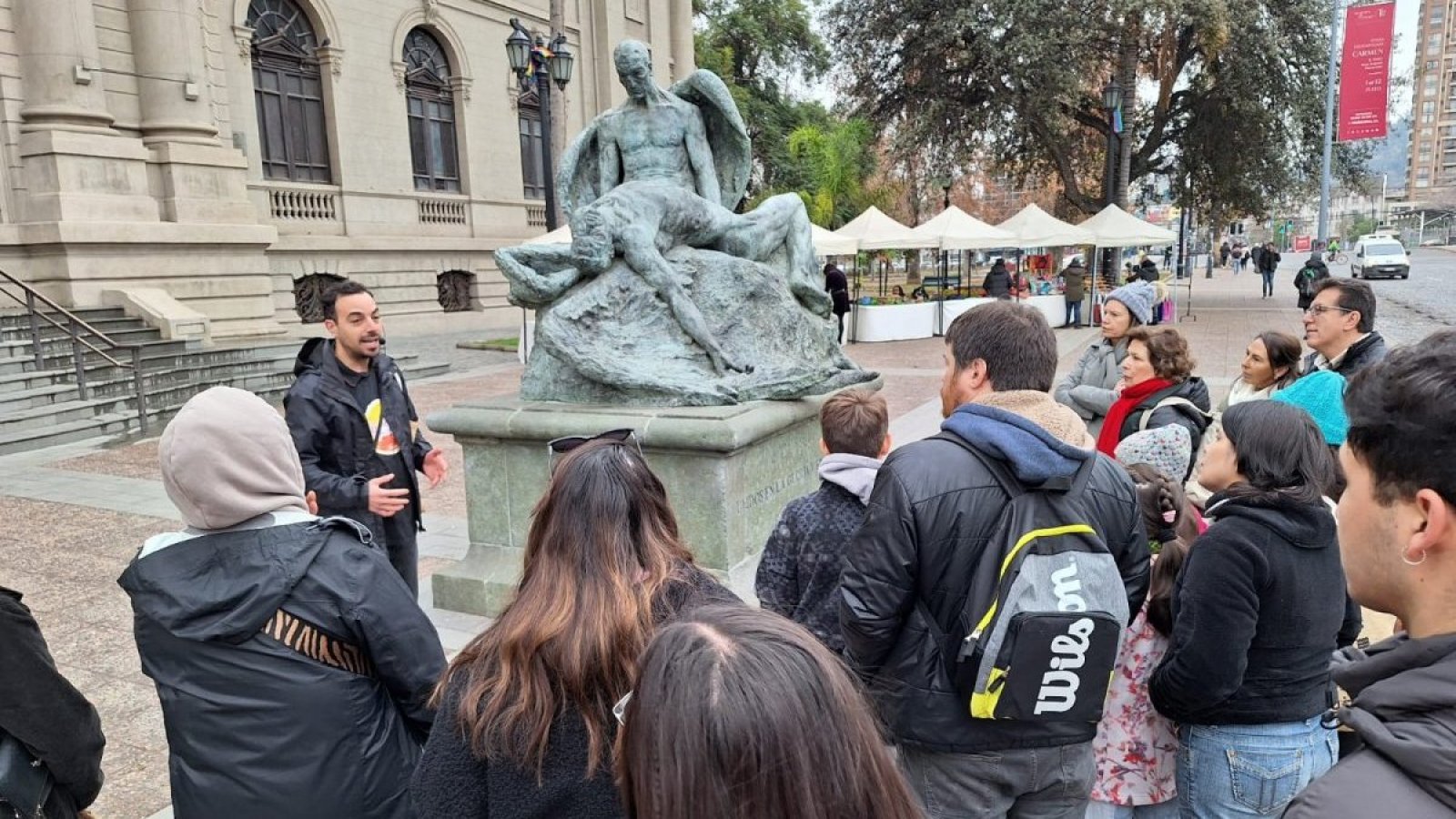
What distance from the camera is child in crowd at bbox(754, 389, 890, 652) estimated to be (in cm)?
283

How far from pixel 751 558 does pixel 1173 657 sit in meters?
2.63

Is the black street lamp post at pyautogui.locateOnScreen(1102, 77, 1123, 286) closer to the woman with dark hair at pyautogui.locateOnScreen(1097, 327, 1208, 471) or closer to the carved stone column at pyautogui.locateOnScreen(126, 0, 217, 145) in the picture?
the woman with dark hair at pyautogui.locateOnScreen(1097, 327, 1208, 471)

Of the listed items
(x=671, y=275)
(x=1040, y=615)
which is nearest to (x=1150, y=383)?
(x=671, y=275)

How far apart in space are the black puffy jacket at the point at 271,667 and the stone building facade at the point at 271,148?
14.3 metres

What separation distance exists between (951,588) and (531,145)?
25524 millimetres

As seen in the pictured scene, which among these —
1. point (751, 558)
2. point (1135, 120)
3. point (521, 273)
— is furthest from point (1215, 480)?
point (1135, 120)

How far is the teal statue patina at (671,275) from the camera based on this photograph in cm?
500

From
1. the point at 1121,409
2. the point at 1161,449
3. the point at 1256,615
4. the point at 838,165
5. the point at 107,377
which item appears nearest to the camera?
the point at 1256,615

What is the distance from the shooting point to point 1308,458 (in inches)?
92.0

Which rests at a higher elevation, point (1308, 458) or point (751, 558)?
point (1308, 458)

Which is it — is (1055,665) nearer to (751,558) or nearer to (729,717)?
(729,717)

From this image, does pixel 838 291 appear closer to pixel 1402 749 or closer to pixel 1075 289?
pixel 1075 289

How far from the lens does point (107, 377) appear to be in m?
12.6

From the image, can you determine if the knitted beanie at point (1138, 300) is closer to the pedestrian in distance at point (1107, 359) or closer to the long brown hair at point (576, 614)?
the pedestrian in distance at point (1107, 359)
